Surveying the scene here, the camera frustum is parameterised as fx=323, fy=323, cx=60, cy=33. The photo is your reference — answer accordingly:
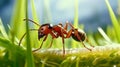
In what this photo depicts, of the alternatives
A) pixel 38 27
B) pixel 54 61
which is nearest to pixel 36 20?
pixel 38 27

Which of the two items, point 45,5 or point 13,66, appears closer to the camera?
point 13,66

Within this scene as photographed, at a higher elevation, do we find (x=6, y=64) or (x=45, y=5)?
(x=45, y=5)

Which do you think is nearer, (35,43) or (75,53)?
(75,53)

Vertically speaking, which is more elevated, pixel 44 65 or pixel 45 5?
pixel 45 5

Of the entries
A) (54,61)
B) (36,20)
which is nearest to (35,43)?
(36,20)

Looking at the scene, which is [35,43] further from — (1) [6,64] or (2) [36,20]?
(1) [6,64]

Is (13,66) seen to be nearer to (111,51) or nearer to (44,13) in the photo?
(111,51)

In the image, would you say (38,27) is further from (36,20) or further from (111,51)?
(111,51)

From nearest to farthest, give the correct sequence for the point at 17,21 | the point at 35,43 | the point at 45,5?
the point at 17,21, the point at 35,43, the point at 45,5

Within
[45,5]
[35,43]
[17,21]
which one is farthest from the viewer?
[45,5]
